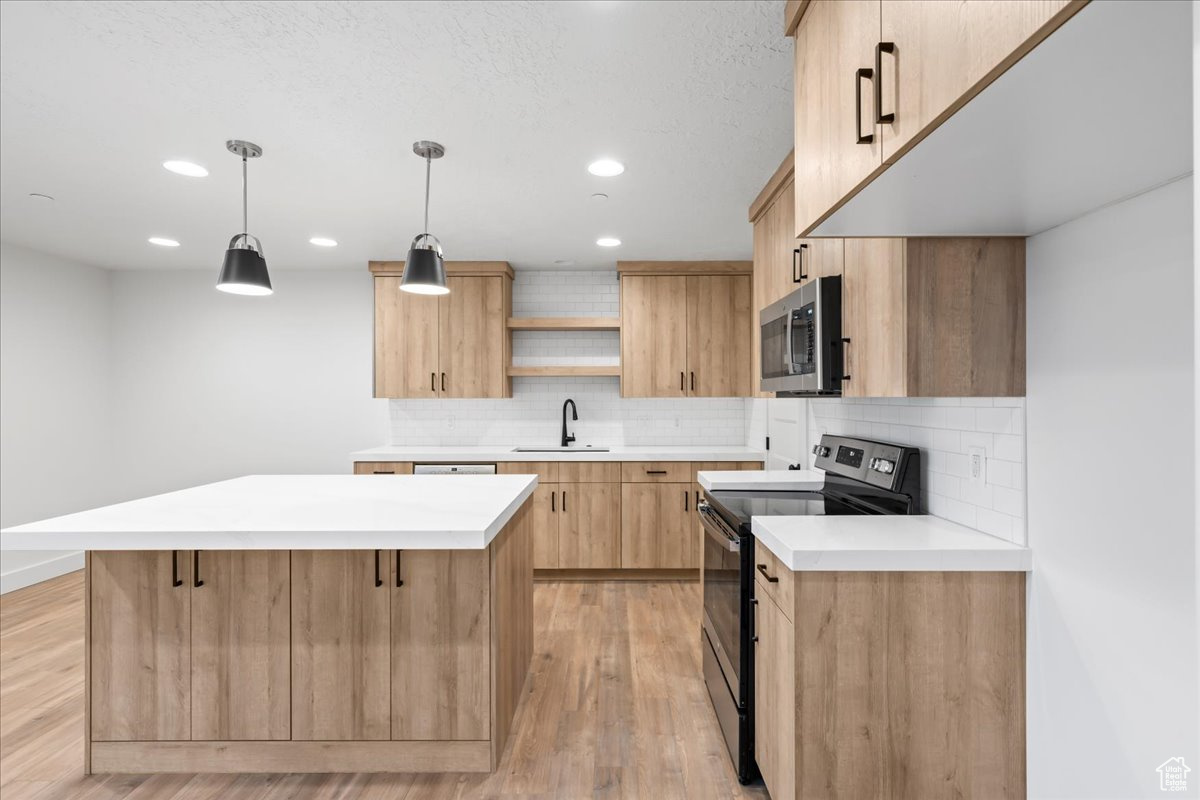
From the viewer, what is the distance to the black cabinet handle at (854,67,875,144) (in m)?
1.15

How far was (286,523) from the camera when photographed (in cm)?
187

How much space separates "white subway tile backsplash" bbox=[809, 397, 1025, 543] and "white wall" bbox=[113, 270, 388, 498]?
13.2 ft

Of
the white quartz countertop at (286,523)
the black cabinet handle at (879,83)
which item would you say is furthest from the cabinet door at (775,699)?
the black cabinet handle at (879,83)

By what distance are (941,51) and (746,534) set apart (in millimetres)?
1487

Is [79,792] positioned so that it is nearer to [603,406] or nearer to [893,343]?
[893,343]

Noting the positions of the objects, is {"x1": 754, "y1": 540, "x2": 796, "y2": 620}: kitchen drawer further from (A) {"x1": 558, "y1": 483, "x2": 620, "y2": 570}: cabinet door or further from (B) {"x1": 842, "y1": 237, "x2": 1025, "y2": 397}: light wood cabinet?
(A) {"x1": 558, "y1": 483, "x2": 620, "y2": 570}: cabinet door

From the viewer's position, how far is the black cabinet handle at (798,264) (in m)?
2.39

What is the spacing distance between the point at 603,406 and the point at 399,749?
3.23 m

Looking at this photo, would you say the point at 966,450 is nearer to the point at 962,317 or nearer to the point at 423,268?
the point at 962,317

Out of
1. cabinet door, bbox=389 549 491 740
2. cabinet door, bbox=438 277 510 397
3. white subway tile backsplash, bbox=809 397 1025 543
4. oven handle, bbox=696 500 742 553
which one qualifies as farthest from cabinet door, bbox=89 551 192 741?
cabinet door, bbox=438 277 510 397

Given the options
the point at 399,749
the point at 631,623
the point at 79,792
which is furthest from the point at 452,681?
the point at 631,623

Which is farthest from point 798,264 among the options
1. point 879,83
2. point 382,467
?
point 382,467

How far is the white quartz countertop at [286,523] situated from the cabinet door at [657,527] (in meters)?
2.05

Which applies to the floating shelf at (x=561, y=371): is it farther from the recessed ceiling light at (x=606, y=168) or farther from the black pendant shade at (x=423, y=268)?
the black pendant shade at (x=423, y=268)
